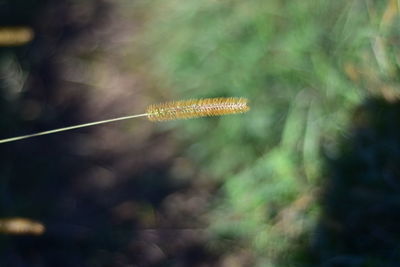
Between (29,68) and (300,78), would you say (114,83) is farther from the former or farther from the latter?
(300,78)

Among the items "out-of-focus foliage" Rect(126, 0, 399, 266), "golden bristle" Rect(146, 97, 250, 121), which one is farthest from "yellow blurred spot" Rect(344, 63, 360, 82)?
"golden bristle" Rect(146, 97, 250, 121)

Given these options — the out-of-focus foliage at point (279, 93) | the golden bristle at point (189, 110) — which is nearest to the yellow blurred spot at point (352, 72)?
the out-of-focus foliage at point (279, 93)

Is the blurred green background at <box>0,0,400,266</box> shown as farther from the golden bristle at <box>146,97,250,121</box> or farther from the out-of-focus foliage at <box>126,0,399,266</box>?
the golden bristle at <box>146,97,250,121</box>

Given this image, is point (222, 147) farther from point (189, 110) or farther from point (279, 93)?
point (189, 110)

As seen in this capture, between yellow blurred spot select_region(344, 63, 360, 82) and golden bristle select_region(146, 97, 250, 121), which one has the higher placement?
yellow blurred spot select_region(344, 63, 360, 82)

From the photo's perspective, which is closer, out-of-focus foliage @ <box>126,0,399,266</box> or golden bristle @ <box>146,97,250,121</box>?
golden bristle @ <box>146,97,250,121</box>

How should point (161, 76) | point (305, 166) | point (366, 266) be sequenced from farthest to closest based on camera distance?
point (161, 76)
point (305, 166)
point (366, 266)

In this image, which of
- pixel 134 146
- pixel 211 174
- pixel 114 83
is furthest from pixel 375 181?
pixel 114 83

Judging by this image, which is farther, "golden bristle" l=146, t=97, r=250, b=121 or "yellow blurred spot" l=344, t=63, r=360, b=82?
"yellow blurred spot" l=344, t=63, r=360, b=82
